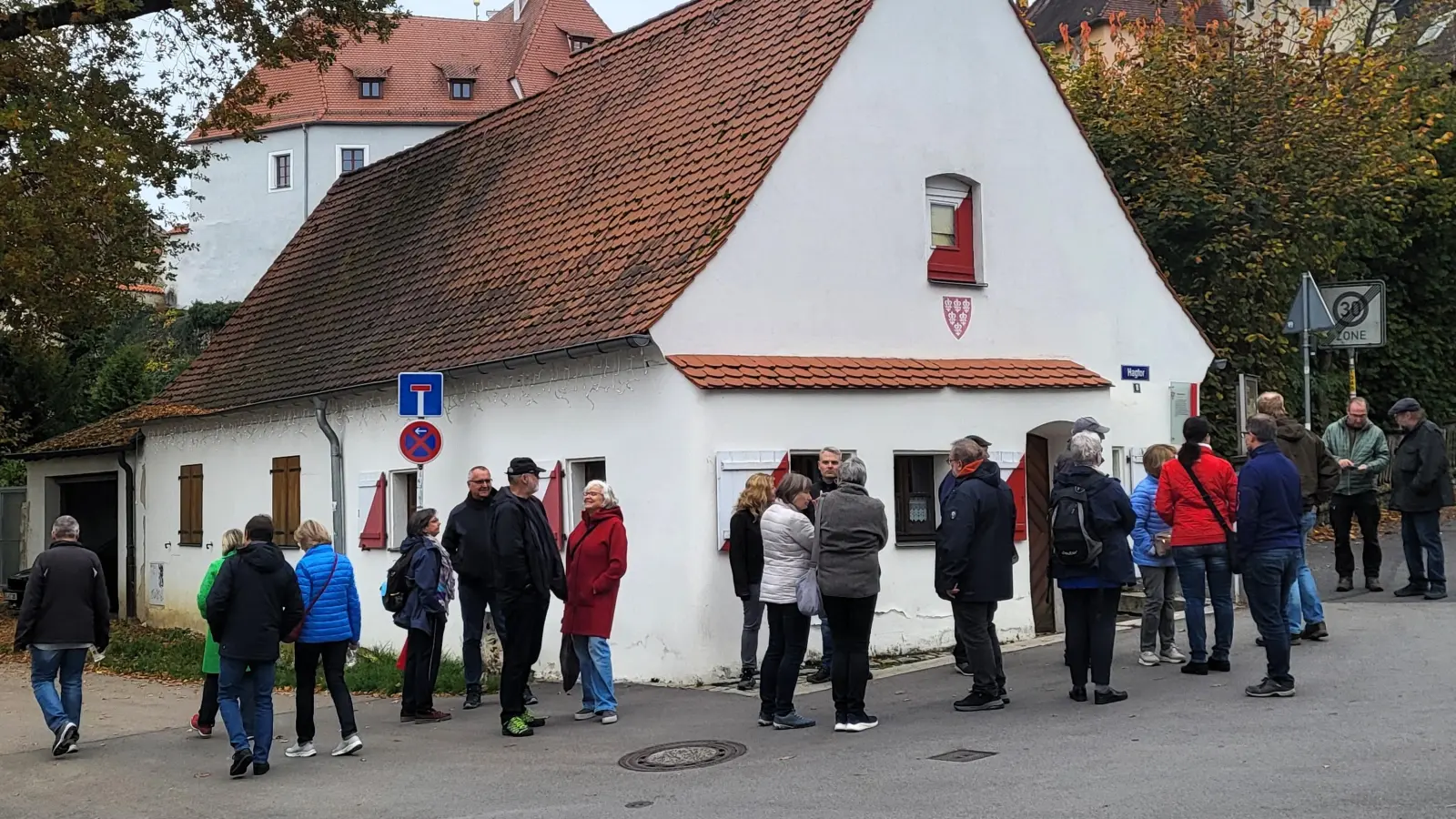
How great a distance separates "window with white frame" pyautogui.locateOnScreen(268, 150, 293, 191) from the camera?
217ft

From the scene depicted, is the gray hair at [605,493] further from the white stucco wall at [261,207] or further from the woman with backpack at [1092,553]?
the white stucco wall at [261,207]

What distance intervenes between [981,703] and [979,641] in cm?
52

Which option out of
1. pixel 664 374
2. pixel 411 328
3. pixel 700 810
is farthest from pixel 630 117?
pixel 700 810

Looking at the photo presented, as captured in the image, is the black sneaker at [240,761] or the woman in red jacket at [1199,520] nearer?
the black sneaker at [240,761]

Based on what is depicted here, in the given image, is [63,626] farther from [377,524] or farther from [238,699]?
[377,524]

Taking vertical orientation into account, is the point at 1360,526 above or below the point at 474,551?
below

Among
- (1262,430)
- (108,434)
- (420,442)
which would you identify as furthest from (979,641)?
(108,434)

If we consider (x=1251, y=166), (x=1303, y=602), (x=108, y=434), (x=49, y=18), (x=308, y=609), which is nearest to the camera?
(x=308, y=609)

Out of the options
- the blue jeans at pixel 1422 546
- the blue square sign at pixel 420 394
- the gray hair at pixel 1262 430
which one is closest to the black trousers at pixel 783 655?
the gray hair at pixel 1262 430

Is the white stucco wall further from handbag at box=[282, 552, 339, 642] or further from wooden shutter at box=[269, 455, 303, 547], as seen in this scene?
handbag at box=[282, 552, 339, 642]

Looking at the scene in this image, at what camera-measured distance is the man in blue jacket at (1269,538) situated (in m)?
10.4

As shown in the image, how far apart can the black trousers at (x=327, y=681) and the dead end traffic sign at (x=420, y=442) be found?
11.6 feet

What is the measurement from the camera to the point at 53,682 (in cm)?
1161

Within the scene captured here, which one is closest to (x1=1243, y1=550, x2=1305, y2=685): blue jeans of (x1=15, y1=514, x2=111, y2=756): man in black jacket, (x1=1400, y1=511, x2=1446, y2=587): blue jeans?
(x1=1400, y1=511, x2=1446, y2=587): blue jeans
